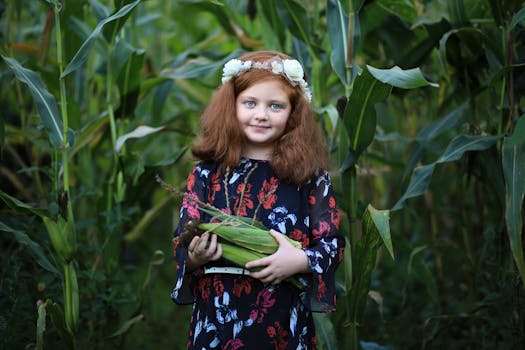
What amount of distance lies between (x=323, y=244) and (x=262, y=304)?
0.73ft

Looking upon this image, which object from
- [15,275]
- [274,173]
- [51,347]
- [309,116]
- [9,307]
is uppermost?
[309,116]

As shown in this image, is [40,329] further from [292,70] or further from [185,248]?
[292,70]

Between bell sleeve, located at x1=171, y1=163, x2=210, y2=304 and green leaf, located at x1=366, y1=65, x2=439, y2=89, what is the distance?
0.55 metres

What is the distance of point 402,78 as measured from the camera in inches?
68.7

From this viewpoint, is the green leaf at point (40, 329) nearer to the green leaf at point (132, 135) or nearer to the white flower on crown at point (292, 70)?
the green leaf at point (132, 135)

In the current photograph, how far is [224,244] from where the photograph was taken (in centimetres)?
160

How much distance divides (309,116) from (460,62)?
3.30ft

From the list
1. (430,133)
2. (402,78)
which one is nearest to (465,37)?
(430,133)

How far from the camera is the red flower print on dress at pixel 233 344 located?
1633 mm

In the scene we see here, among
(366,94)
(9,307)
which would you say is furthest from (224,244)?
(9,307)

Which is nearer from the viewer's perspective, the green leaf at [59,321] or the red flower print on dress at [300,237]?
the red flower print on dress at [300,237]

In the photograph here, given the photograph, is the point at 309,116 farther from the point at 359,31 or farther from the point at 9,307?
the point at 9,307

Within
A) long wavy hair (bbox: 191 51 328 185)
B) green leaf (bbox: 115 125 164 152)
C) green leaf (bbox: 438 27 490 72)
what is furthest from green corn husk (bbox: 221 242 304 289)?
green leaf (bbox: 438 27 490 72)

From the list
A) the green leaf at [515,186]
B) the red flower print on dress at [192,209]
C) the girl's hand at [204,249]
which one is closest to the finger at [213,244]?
the girl's hand at [204,249]
